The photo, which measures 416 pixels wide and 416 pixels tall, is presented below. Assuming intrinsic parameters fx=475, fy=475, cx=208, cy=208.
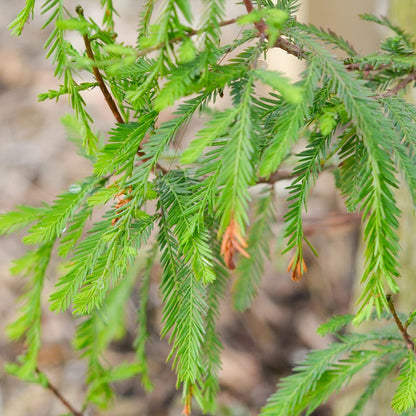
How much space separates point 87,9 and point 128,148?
9.52 feet

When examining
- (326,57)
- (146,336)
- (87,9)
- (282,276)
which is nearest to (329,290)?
(282,276)

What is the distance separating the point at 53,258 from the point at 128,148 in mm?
1561

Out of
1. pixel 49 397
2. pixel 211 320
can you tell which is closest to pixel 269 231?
pixel 211 320

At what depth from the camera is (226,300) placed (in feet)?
6.80

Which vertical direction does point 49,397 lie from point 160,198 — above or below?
below

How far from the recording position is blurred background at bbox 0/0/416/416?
5.80ft

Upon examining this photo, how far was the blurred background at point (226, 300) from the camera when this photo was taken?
A: 177 cm

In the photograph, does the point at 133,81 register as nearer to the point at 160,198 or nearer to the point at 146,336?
the point at 160,198

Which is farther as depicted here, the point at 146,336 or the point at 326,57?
the point at 146,336

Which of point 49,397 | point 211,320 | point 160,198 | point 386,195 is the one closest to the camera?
point 386,195

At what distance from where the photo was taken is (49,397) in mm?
1798

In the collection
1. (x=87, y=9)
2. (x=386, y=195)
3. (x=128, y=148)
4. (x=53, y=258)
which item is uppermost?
(x=87, y=9)

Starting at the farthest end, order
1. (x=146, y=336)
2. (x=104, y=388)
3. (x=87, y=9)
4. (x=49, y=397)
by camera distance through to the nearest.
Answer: (x=87, y=9) < (x=49, y=397) < (x=104, y=388) < (x=146, y=336)

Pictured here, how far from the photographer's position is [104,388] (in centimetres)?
109
